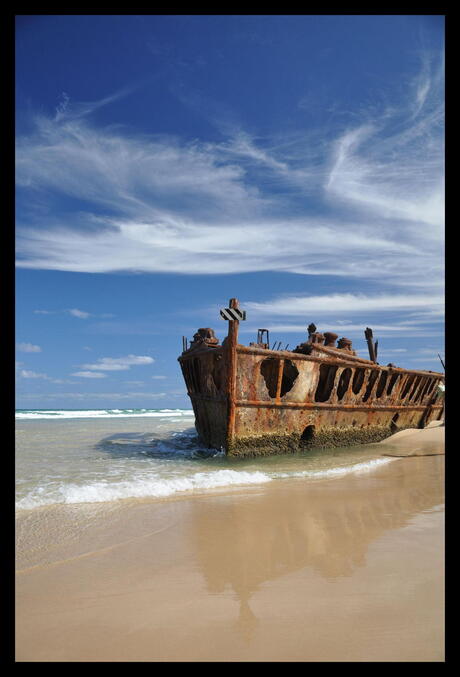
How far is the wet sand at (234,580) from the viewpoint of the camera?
7.71 feet

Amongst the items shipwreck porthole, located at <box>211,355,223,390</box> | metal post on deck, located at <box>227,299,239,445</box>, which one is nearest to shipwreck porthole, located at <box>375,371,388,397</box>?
shipwreck porthole, located at <box>211,355,223,390</box>

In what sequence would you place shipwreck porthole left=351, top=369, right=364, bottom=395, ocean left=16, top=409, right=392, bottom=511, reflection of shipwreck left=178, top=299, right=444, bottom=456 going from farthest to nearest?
shipwreck porthole left=351, top=369, right=364, bottom=395 → reflection of shipwreck left=178, top=299, right=444, bottom=456 → ocean left=16, top=409, right=392, bottom=511

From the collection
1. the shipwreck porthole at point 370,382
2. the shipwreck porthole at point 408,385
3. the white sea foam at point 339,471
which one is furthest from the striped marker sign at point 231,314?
the shipwreck porthole at point 408,385

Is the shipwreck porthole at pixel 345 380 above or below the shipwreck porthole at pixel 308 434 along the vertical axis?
above

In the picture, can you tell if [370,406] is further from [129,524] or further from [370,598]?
[370,598]

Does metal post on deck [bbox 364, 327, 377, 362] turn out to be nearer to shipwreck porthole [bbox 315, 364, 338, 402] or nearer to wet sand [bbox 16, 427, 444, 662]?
shipwreck porthole [bbox 315, 364, 338, 402]

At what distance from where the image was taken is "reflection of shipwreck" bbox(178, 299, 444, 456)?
9781mm

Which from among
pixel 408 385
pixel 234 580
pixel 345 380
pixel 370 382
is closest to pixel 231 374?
pixel 345 380

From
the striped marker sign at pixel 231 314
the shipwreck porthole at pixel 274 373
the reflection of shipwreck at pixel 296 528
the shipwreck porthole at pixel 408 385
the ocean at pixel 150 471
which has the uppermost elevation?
the striped marker sign at pixel 231 314

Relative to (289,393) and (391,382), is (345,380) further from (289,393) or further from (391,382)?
(391,382)

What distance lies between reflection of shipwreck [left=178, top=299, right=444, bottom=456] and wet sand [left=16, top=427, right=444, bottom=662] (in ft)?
13.4

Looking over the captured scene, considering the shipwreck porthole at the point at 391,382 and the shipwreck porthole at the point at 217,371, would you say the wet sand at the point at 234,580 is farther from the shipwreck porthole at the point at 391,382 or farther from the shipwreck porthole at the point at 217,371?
the shipwreck porthole at the point at 391,382

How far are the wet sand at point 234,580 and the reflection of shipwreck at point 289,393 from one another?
13.4 feet
